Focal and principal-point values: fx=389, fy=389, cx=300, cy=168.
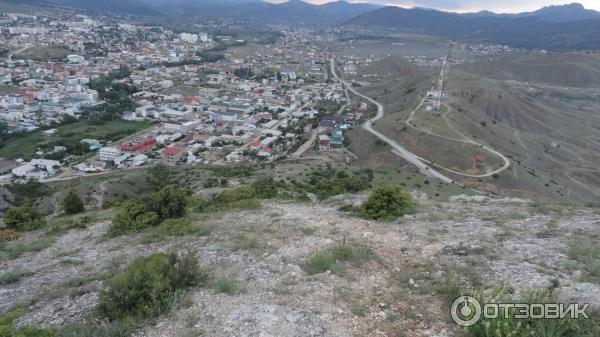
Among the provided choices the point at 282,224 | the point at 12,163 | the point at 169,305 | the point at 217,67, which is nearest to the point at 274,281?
the point at 169,305

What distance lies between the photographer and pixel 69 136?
185ft

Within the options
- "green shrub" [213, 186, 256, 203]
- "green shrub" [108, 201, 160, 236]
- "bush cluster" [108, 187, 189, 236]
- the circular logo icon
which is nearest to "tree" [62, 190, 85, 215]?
"green shrub" [213, 186, 256, 203]

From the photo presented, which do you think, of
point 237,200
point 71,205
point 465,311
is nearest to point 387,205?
point 237,200

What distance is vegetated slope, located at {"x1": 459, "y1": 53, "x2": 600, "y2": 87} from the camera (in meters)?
114

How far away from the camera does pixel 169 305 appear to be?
6.24 m

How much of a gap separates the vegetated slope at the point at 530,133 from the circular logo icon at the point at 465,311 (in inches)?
1407

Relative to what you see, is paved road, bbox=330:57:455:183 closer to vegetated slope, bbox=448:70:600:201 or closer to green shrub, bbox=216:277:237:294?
vegetated slope, bbox=448:70:600:201

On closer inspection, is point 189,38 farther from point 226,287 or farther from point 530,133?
point 226,287

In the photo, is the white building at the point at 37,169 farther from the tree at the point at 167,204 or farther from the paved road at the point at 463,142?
the paved road at the point at 463,142

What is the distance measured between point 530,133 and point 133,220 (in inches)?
2734

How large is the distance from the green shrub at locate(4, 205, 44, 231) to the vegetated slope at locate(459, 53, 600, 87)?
130m

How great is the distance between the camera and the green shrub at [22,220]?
1423 centimetres

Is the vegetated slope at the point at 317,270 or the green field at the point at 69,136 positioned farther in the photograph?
the green field at the point at 69,136

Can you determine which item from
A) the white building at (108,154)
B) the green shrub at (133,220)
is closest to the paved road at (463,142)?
the green shrub at (133,220)
